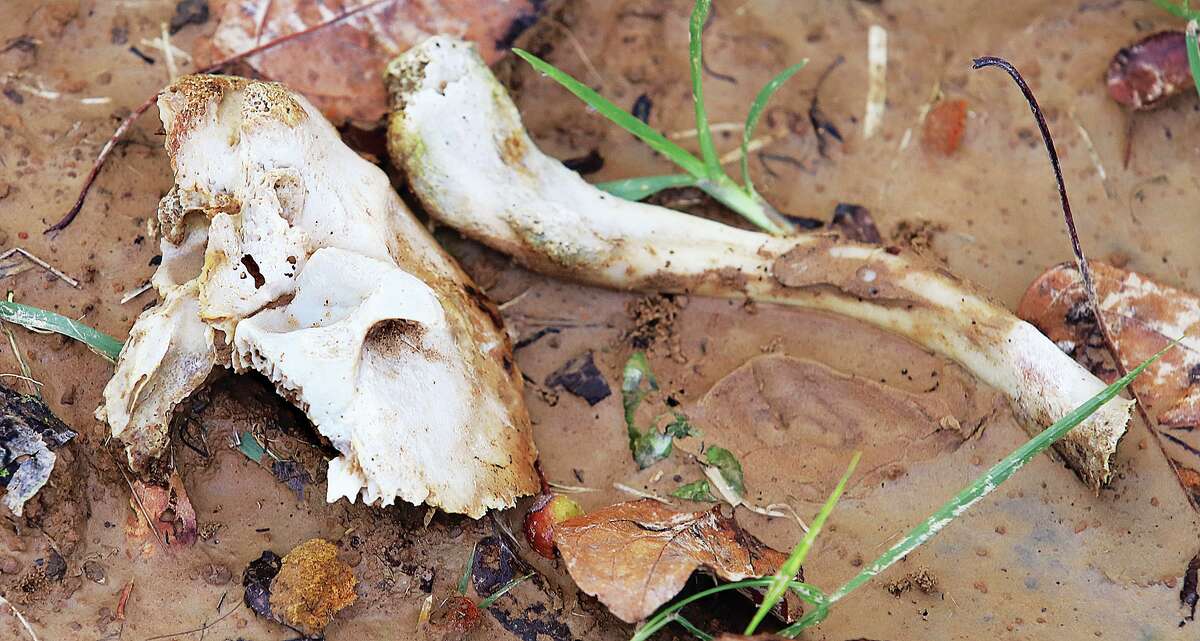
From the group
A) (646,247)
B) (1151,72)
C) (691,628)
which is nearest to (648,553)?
(691,628)

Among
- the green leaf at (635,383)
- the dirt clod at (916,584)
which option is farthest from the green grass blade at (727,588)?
the green leaf at (635,383)

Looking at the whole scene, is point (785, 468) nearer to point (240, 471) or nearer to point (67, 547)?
point (240, 471)

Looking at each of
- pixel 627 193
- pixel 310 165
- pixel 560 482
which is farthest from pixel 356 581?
pixel 627 193

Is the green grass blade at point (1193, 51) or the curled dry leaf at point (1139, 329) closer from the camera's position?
the curled dry leaf at point (1139, 329)

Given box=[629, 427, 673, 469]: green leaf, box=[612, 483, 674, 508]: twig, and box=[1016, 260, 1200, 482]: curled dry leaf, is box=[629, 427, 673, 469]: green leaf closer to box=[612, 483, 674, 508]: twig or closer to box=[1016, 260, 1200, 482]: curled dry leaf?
box=[612, 483, 674, 508]: twig

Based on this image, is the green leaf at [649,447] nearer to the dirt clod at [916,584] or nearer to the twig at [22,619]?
the dirt clod at [916,584]

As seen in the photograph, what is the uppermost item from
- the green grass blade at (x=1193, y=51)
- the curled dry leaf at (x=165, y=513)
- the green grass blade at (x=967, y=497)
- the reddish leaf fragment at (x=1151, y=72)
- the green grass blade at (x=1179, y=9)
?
the green grass blade at (x=1179, y=9)
